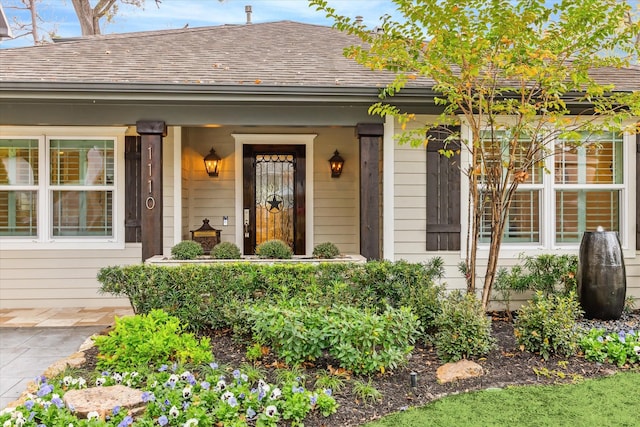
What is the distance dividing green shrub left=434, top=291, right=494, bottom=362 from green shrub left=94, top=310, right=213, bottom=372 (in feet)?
5.82

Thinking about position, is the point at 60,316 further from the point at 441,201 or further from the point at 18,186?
the point at 441,201

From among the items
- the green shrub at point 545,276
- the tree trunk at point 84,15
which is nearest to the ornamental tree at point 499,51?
the green shrub at point 545,276

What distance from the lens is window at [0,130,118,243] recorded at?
5.85 meters

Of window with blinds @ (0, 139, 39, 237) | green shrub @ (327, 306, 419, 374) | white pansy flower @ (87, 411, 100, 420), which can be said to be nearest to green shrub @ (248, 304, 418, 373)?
green shrub @ (327, 306, 419, 374)

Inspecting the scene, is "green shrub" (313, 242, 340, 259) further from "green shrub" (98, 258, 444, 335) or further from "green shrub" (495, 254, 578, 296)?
"green shrub" (495, 254, 578, 296)

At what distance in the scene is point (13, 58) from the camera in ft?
19.1

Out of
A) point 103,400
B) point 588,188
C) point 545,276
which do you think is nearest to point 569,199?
point 588,188

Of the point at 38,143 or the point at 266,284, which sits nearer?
the point at 266,284

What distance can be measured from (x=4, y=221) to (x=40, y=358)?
2.69 m

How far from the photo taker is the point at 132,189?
236 inches

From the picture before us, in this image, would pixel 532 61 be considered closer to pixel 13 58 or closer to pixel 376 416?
pixel 376 416

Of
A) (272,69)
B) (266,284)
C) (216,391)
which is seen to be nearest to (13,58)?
(272,69)

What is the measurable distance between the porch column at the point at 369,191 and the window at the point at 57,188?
3122 mm

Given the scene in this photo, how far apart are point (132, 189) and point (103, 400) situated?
12.1 ft
